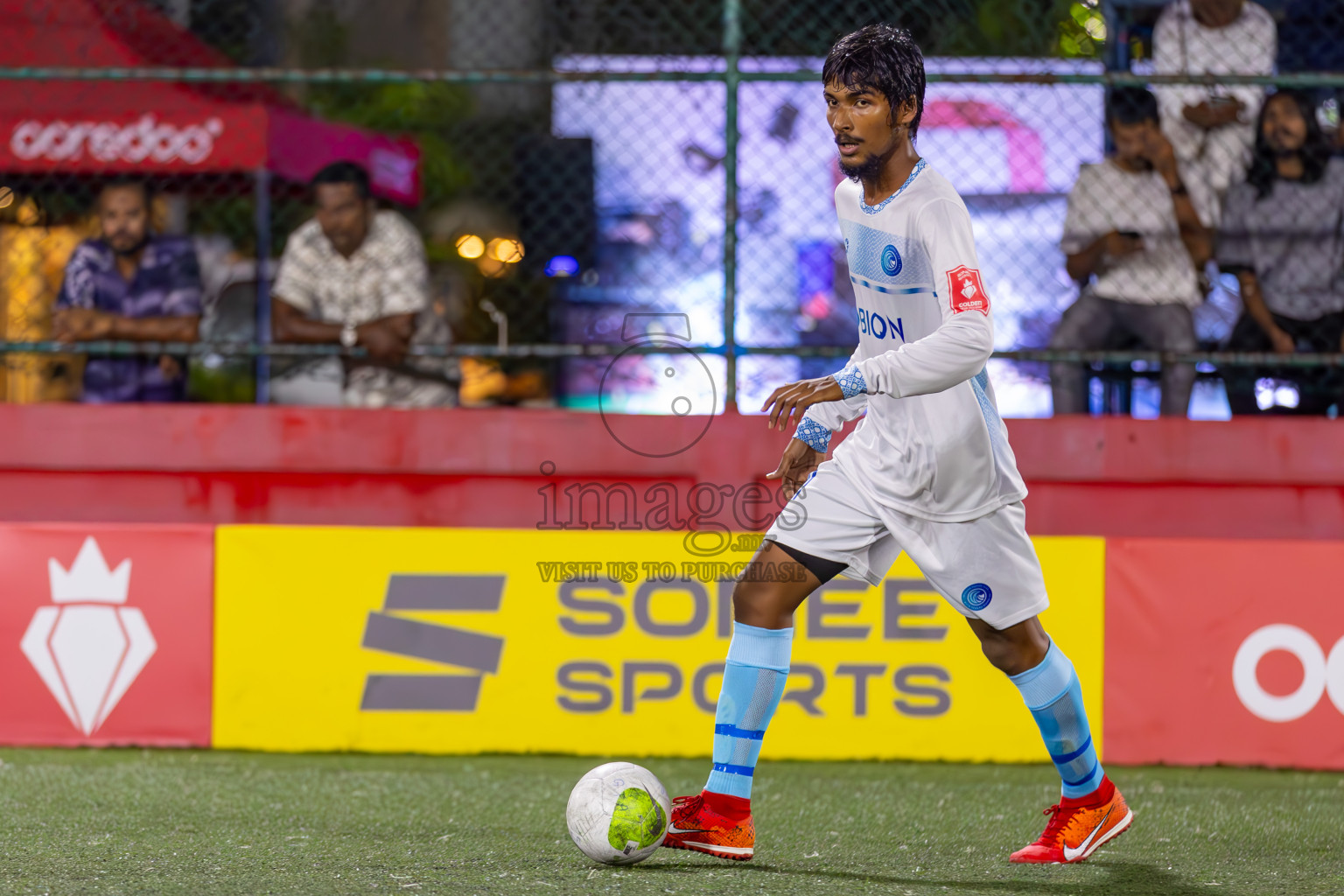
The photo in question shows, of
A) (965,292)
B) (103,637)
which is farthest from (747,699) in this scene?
(103,637)

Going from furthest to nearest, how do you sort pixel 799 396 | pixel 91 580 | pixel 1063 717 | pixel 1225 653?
1. pixel 91 580
2. pixel 1225 653
3. pixel 1063 717
4. pixel 799 396

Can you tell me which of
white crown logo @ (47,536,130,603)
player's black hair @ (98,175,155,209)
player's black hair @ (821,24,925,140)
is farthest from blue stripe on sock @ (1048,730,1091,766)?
player's black hair @ (98,175,155,209)

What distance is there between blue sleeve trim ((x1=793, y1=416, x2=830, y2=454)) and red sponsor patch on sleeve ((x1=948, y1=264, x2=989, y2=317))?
23.1 inches

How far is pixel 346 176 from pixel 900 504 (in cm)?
372

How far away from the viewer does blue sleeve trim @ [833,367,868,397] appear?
3.19 meters

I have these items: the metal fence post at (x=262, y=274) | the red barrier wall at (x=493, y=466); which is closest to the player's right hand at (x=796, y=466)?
the red barrier wall at (x=493, y=466)

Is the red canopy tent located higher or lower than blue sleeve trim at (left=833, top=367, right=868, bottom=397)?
higher

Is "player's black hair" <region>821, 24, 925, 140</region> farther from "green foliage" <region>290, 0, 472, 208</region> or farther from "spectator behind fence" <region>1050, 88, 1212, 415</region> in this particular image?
"green foliage" <region>290, 0, 472, 208</region>

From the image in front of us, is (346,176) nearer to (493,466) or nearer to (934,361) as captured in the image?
(493,466)

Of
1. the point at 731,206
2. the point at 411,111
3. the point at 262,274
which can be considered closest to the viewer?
the point at 731,206

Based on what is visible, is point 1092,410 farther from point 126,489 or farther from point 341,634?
point 126,489

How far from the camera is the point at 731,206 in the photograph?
585cm

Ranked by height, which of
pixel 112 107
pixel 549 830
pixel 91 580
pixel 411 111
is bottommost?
pixel 549 830

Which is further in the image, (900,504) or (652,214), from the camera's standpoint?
(652,214)
